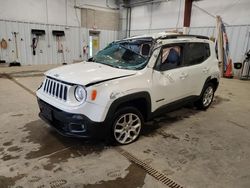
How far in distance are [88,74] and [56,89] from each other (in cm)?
47

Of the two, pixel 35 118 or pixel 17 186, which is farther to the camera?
pixel 35 118

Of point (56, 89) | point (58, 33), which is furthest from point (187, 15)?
point (56, 89)

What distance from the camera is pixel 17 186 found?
1838 millimetres

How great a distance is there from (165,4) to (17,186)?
1096 cm

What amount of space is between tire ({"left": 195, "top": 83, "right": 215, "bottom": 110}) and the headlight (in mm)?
2606

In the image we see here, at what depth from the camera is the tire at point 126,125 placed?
242 centimetres

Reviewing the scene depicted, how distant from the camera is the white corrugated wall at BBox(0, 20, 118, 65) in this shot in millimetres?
9484

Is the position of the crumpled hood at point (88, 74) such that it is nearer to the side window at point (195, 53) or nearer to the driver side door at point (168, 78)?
the driver side door at point (168, 78)

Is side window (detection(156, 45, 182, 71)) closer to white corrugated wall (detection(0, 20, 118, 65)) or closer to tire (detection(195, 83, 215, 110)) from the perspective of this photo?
tire (detection(195, 83, 215, 110))

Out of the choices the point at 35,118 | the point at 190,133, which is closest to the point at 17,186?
the point at 35,118

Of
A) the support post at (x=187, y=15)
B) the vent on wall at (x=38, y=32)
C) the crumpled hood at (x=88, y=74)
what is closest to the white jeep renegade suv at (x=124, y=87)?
the crumpled hood at (x=88, y=74)

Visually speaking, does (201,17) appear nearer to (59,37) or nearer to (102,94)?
(59,37)

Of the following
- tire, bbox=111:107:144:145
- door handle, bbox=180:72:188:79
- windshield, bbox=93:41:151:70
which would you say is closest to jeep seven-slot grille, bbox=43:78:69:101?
tire, bbox=111:107:144:145

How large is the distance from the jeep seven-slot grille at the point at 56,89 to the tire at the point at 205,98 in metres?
2.73
